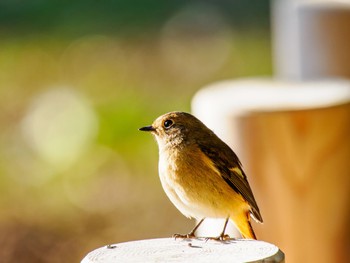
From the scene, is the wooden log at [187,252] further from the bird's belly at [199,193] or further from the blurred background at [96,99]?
the blurred background at [96,99]

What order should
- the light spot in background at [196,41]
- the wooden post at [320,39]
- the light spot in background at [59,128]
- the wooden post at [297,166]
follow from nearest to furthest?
the wooden post at [297,166] → the wooden post at [320,39] → the light spot in background at [59,128] → the light spot in background at [196,41]

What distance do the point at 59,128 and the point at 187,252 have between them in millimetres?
6754

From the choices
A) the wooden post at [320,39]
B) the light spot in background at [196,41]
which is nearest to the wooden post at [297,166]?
the wooden post at [320,39]

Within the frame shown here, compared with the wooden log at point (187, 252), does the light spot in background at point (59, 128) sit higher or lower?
higher

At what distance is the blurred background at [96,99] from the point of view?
31.2ft

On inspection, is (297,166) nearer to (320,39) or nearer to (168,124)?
(168,124)

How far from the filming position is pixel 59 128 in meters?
10.9

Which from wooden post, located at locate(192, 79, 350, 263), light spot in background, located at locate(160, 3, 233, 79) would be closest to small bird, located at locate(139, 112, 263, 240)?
wooden post, located at locate(192, 79, 350, 263)

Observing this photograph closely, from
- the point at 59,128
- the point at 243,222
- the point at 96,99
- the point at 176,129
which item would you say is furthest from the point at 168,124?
the point at 96,99

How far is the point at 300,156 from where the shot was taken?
21.3 feet

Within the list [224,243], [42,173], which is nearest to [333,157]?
[224,243]

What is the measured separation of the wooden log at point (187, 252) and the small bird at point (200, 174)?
77cm

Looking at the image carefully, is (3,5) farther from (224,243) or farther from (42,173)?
(224,243)

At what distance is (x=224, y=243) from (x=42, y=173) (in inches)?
244
